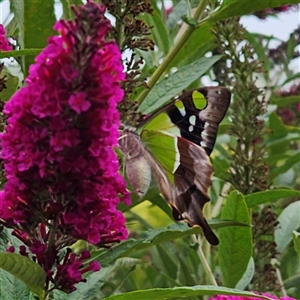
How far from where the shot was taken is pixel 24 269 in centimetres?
86

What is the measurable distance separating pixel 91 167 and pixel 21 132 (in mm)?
Result: 110

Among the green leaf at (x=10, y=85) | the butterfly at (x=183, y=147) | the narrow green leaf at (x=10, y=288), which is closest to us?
the narrow green leaf at (x=10, y=288)

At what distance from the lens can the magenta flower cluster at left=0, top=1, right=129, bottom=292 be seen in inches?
33.5

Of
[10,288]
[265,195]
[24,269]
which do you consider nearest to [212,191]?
[265,195]

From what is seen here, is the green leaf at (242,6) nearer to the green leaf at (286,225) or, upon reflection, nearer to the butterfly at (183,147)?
the butterfly at (183,147)

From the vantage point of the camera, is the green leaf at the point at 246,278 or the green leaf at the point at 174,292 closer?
the green leaf at the point at 174,292

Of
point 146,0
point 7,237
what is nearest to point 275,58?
point 146,0

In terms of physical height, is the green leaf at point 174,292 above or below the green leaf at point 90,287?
above

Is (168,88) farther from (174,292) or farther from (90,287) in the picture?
(174,292)

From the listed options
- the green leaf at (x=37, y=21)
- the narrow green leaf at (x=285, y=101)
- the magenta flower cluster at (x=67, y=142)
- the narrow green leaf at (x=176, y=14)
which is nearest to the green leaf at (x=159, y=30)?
the narrow green leaf at (x=176, y=14)

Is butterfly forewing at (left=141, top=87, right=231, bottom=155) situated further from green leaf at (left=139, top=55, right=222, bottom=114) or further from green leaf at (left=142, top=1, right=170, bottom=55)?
green leaf at (left=142, top=1, right=170, bottom=55)

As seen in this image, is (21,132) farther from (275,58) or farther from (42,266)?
(275,58)

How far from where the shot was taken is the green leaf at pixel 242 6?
1.46 metres

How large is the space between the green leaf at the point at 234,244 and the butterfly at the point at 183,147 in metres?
0.08
